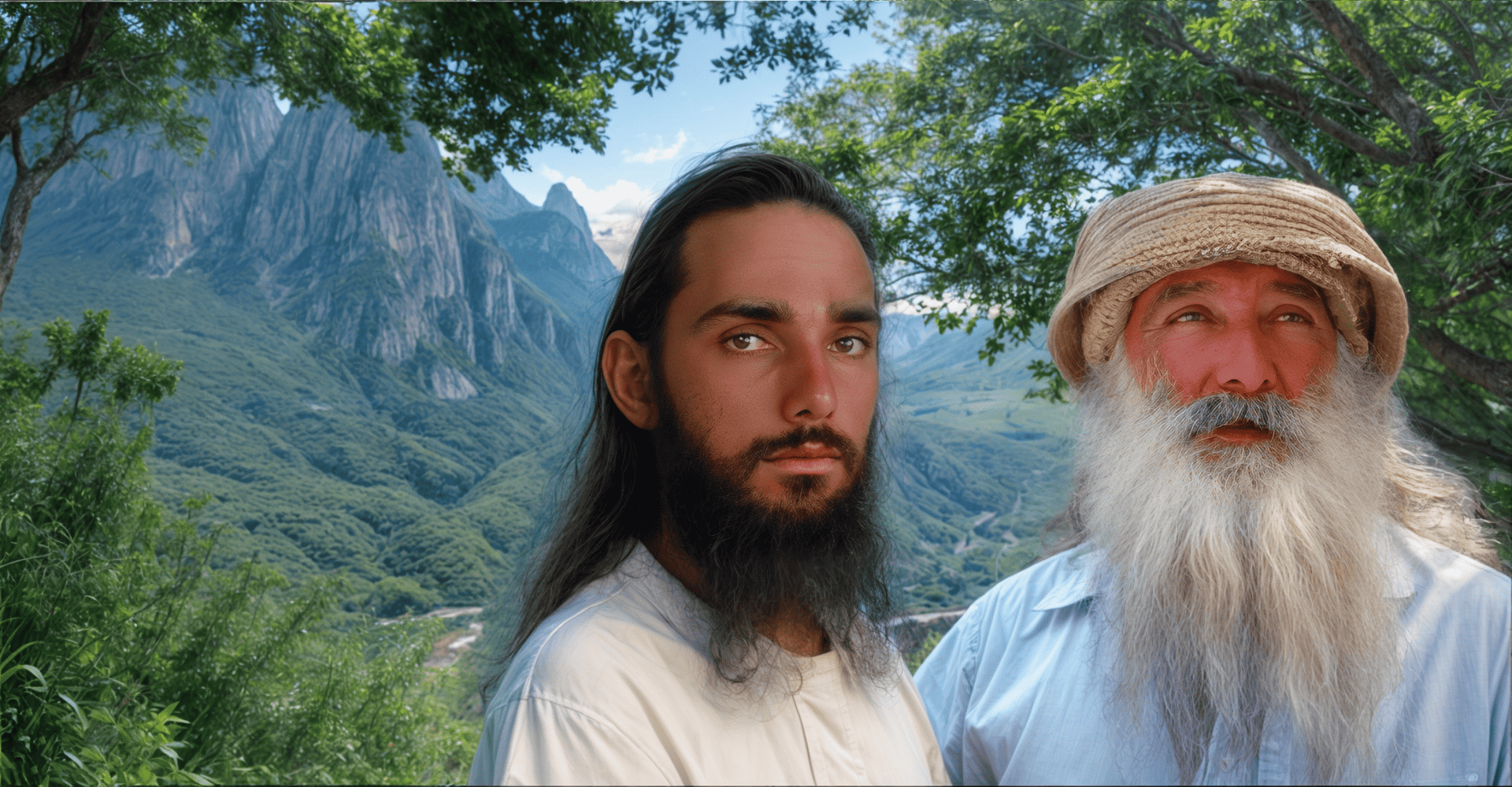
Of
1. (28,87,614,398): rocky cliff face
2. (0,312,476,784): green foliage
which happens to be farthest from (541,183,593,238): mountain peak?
(0,312,476,784): green foliage

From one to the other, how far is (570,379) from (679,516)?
0.61m

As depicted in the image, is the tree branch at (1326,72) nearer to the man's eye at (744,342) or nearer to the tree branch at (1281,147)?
the tree branch at (1281,147)

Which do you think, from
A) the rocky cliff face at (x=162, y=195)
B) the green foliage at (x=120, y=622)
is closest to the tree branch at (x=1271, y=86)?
the green foliage at (x=120, y=622)

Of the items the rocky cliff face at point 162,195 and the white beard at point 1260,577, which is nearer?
the white beard at point 1260,577

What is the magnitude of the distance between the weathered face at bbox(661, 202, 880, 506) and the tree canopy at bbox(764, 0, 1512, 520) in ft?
8.48

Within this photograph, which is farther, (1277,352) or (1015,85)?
(1015,85)

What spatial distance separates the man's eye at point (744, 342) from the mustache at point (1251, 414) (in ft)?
2.77

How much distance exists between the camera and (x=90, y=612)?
11.0 feet

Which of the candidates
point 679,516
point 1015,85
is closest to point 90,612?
point 679,516

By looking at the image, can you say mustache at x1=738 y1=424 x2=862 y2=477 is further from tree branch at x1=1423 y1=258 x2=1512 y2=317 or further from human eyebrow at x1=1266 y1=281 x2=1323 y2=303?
tree branch at x1=1423 y1=258 x2=1512 y2=317

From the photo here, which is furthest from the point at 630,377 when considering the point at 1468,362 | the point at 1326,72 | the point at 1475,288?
the point at 1326,72

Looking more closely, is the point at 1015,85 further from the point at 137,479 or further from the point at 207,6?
the point at 137,479

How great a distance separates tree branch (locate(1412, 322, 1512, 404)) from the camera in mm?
3207

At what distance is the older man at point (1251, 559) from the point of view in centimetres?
124
